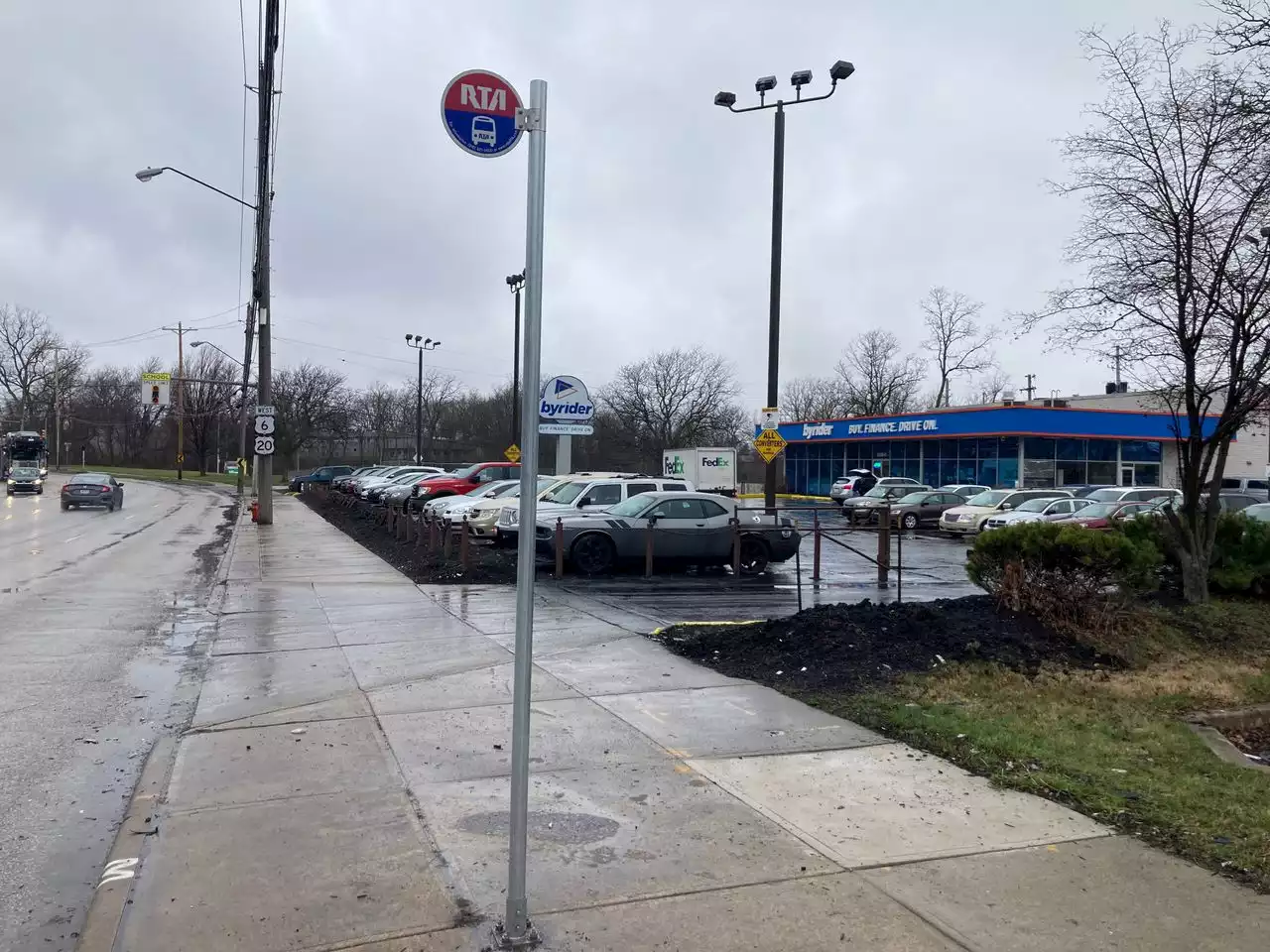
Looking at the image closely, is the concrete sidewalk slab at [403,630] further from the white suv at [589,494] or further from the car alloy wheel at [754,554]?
the car alloy wheel at [754,554]

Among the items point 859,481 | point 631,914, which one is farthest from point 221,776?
point 859,481

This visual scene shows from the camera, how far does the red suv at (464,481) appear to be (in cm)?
3222

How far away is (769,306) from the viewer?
22141 mm

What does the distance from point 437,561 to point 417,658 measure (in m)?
8.51

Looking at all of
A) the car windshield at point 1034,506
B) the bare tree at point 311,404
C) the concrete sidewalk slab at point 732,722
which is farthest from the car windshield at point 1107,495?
the bare tree at point 311,404

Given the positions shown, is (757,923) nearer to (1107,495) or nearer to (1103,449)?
(1107,495)

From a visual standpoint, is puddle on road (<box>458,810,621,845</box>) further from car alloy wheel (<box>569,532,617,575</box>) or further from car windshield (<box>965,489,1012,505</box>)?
car windshield (<box>965,489,1012,505</box>)

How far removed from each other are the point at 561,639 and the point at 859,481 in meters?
36.8

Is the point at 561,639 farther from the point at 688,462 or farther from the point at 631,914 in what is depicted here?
the point at 688,462

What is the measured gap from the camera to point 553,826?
492 centimetres

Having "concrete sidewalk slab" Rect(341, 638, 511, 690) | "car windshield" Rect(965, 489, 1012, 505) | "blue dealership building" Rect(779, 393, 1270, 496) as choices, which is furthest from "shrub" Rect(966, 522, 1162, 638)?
"blue dealership building" Rect(779, 393, 1270, 496)

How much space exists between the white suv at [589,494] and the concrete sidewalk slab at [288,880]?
44.2 feet

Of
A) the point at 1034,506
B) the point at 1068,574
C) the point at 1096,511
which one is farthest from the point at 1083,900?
the point at 1034,506

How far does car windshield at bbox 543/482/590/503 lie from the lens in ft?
68.1
